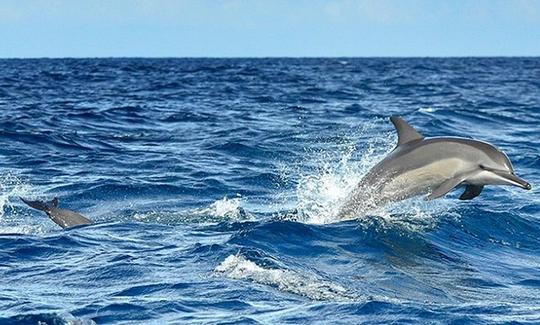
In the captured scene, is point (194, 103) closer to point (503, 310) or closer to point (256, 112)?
point (256, 112)

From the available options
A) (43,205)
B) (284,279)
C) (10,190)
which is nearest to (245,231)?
(284,279)

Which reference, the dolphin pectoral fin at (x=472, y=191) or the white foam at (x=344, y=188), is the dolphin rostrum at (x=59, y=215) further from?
the dolphin pectoral fin at (x=472, y=191)

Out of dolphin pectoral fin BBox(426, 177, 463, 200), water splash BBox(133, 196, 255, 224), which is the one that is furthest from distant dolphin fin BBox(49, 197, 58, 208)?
dolphin pectoral fin BBox(426, 177, 463, 200)

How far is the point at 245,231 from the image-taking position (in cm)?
1049

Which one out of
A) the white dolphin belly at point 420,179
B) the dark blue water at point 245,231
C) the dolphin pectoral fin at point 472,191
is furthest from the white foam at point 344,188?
the dolphin pectoral fin at point 472,191

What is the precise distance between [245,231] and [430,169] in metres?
2.24

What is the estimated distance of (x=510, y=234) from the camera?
11.9 m

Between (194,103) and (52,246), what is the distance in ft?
67.8

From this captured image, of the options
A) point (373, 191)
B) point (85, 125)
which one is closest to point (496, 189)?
point (373, 191)

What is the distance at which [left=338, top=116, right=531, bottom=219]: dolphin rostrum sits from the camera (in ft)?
36.4

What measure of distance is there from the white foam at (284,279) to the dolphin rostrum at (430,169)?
265 cm

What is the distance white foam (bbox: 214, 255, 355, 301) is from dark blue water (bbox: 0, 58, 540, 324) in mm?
25

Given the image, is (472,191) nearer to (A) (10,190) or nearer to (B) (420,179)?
(B) (420,179)

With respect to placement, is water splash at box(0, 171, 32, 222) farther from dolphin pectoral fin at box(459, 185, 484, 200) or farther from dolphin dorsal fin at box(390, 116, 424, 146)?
dolphin pectoral fin at box(459, 185, 484, 200)
